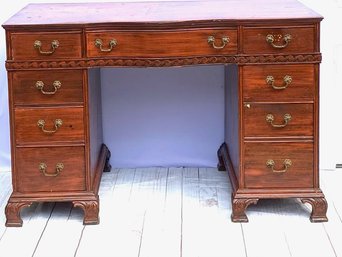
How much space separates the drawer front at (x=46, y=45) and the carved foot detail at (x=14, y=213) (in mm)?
551

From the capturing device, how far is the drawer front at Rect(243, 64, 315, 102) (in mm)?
2703

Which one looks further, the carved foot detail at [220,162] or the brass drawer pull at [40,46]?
the carved foot detail at [220,162]

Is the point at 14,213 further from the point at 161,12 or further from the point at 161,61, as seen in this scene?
the point at 161,12

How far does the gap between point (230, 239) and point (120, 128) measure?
3.51 feet

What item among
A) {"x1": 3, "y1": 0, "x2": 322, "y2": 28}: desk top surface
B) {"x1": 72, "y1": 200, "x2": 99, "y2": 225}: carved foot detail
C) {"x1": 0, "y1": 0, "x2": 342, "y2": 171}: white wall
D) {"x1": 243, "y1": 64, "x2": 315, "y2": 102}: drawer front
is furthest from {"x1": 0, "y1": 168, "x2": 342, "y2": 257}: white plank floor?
{"x1": 3, "y1": 0, "x2": 322, "y2": 28}: desk top surface

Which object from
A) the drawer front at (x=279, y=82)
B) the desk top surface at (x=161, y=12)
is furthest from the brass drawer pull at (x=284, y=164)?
the desk top surface at (x=161, y=12)

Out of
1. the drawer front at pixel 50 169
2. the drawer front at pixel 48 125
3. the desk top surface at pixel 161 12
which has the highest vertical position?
the desk top surface at pixel 161 12

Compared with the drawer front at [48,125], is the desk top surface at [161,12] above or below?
above

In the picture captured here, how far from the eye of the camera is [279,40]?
2.68 meters

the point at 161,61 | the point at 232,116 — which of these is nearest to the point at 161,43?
the point at 161,61

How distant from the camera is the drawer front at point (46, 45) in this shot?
2670 mm

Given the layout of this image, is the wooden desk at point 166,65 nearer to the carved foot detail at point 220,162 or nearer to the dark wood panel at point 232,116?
the dark wood panel at point 232,116

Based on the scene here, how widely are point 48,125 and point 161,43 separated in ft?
1.69

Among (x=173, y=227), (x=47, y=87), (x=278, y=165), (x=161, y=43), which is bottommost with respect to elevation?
(x=173, y=227)
